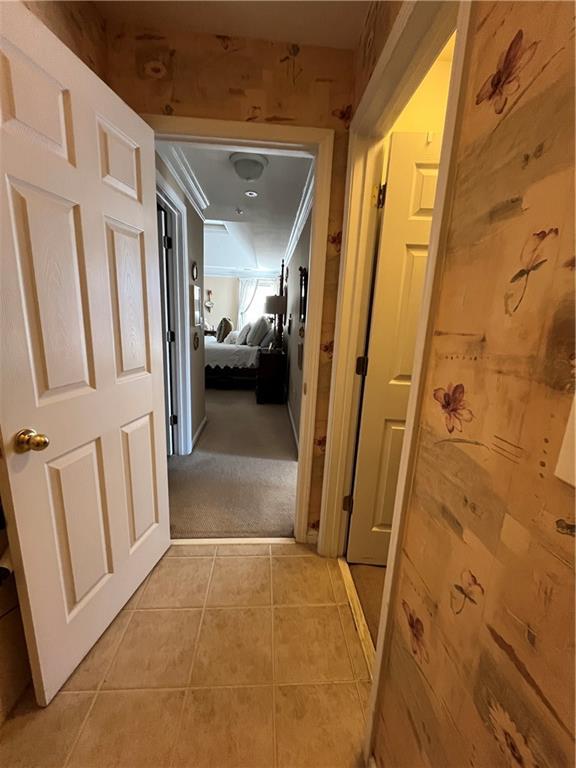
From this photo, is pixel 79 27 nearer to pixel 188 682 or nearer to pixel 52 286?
pixel 52 286

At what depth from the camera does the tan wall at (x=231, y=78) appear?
1.38m

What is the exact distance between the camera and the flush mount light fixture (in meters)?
2.30

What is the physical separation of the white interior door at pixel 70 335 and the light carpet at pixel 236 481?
0.62m

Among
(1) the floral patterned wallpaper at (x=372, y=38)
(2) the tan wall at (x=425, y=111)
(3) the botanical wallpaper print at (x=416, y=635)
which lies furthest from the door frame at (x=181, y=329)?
(3) the botanical wallpaper print at (x=416, y=635)

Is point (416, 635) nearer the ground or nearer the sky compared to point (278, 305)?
nearer the ground

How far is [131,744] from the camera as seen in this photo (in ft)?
3.30

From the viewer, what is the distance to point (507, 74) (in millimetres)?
523

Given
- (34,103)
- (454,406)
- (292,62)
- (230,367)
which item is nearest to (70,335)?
(34,103)

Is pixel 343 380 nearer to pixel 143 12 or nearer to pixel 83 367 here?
pixel 83 367

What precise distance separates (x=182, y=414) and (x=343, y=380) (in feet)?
5.96

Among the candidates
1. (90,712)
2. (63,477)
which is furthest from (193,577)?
(63,477)

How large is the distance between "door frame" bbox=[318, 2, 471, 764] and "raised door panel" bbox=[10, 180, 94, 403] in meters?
1.04

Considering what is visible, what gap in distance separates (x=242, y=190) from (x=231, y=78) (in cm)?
161

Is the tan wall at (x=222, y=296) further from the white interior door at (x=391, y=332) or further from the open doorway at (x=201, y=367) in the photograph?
the white interior door at (x=391, y=332)
